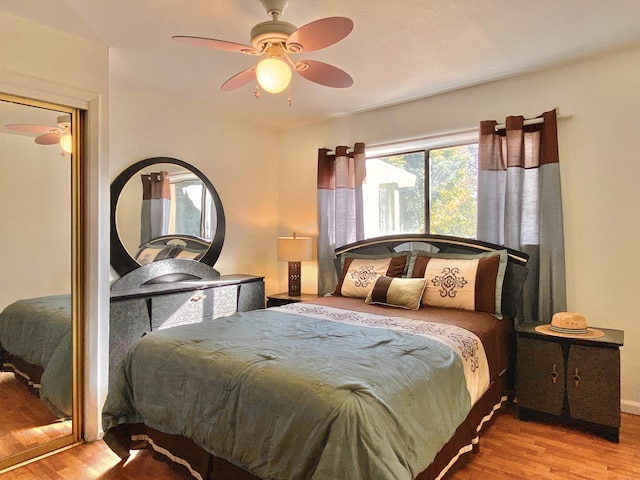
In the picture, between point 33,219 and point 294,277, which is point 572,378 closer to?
point 294,277

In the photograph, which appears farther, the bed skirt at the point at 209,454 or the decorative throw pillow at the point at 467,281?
the decorative throw pillow at the point at 467,281

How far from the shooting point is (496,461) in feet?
7.32

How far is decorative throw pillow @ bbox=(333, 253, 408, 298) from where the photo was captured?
335 cm

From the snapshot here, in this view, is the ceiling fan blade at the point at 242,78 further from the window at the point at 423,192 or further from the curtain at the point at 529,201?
the window at the point at 423,192

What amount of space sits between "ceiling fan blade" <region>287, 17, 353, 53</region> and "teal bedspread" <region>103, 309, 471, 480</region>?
1.44 m

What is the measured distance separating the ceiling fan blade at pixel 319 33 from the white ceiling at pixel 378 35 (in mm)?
345

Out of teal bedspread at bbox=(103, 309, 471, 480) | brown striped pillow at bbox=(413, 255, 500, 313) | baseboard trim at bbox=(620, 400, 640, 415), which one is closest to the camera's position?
teal bedspread at bbox=(103, 309, 471, 480)

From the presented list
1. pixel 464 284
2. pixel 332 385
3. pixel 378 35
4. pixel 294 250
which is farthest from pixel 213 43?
pixel 294 250

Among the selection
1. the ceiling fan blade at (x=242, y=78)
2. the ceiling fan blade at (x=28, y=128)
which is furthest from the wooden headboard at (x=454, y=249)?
the ceiling fan blade at (x=28, y=128)

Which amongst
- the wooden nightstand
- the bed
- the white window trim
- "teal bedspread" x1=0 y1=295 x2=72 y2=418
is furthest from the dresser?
the wooden nightstand

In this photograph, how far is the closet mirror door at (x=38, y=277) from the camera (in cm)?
233

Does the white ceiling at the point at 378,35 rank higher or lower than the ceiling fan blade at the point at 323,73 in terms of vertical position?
higher

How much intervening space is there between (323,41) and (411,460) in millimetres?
1798

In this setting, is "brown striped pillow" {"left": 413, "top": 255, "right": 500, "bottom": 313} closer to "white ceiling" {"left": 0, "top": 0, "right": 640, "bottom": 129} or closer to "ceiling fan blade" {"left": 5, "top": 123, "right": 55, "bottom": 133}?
"white ceiling" {"left": 0, "top": 0, "right": 640, "bottom": 129}
